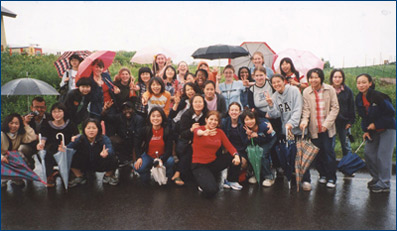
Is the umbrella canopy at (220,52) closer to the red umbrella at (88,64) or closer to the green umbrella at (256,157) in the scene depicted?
the red umbrella at (88,64)

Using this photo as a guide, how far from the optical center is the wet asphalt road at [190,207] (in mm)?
3594

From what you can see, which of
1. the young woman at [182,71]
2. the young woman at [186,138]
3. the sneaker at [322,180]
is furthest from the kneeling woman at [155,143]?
the sneaker at [322,180]

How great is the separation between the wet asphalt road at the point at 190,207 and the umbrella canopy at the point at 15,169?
28cm

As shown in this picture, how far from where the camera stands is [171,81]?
6.13 m

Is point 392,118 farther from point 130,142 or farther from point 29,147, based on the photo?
point 29,147

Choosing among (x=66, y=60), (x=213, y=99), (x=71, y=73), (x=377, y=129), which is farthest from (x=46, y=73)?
(x=377, y=129)

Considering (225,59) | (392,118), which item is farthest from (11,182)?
(392,118)

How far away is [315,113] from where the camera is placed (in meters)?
4.84

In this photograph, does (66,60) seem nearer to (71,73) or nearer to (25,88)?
(71,73)

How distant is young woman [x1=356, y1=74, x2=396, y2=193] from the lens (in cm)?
457

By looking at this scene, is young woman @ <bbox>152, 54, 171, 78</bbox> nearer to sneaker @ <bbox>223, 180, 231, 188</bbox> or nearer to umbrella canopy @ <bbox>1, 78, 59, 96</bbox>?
umbrella canopy @ <bbox>1, 78, 59, 96</bbox>

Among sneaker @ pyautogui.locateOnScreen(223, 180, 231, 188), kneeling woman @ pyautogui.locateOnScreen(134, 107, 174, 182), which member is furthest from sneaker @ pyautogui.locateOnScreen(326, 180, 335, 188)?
kneeling woman @ pyautogui.locateOnScreen(134, 107, 174, 182)

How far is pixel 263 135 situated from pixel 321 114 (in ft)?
2.99

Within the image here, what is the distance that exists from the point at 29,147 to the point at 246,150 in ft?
11.1
